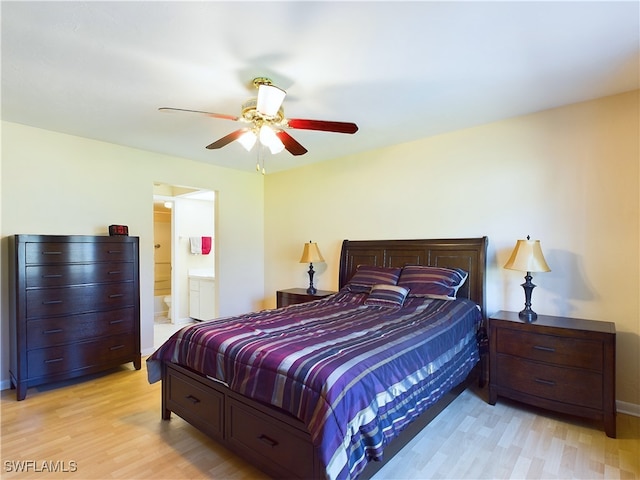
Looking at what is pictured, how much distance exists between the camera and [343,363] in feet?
5.52

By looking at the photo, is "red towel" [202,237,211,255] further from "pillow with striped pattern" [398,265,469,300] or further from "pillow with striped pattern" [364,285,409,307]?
"pillow with striped pattern" [398,265,469,300]

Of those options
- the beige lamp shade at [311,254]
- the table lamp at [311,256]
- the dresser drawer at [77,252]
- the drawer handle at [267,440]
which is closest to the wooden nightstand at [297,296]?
the table lamp at [311,256]

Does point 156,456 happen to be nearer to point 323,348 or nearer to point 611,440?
point 323,348

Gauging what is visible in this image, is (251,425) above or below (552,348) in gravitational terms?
below

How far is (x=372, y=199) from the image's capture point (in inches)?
161

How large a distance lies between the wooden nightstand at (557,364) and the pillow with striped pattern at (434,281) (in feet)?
1.41

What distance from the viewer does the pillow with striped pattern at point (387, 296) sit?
310cm

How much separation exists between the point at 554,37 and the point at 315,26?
4.38ft

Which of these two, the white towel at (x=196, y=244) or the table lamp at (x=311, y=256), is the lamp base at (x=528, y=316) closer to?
the table lamp at (x=311, y=256)

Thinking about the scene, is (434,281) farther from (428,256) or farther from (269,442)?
(269,442)

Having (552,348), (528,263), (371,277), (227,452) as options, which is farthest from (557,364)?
(227,452)

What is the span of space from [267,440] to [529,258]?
227cm

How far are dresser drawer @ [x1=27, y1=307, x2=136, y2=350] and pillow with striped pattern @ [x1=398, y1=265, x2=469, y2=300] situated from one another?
9.25 feet

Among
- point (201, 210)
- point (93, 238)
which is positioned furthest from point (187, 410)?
point (201, 210)
